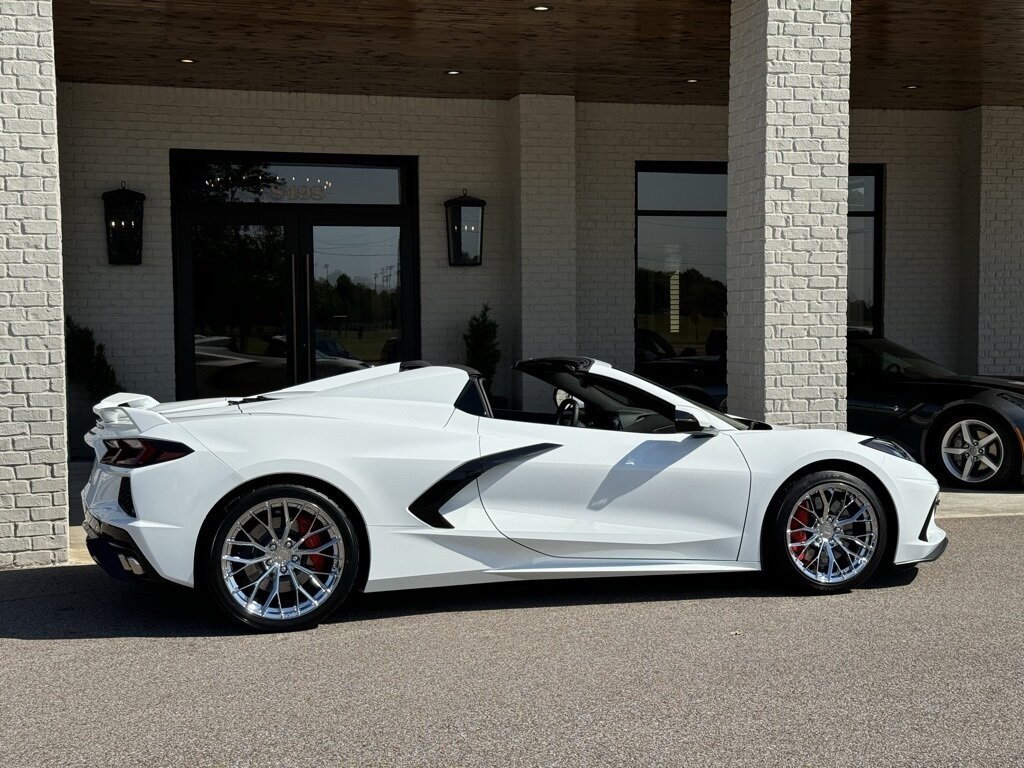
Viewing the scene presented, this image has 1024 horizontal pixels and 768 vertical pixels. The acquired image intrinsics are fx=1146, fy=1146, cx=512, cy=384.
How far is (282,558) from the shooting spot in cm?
545

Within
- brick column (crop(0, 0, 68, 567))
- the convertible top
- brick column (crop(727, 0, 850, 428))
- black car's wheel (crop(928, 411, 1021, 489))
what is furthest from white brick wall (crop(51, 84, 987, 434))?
the convertible top

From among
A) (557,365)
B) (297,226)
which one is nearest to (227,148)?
(297,226)

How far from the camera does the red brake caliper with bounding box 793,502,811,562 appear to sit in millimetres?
6090

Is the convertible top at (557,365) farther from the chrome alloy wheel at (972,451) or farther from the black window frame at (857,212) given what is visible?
the black window frame at (857,212)

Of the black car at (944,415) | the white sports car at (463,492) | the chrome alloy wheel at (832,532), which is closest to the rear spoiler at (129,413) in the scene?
the white sports car at (463,492)

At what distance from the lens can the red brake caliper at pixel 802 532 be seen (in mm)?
6090

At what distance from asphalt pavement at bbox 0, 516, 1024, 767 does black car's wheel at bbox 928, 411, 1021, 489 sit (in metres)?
3.74

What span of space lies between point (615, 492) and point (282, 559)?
1.71 metres

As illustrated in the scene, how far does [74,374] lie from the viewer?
1235 centimetres

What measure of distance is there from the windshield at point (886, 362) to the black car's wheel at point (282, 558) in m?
6.78

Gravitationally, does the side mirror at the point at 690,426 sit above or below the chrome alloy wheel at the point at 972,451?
above

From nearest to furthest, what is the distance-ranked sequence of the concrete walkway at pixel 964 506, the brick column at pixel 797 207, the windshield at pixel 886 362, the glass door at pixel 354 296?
the concrete walkway at pixel 964 506
the brick column at pixel 797 207
the windshield at pixel 886 362
the glass door at pixel 354 296

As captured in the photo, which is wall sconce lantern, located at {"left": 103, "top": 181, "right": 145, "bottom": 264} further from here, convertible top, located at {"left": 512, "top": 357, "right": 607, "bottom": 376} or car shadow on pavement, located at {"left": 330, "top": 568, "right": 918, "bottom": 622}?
car shadow on pavement, located at {"left": 330, "top": 568, "right": 918, "bottom": 622}

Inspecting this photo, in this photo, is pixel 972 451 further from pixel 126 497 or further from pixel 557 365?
pixel 126 497
